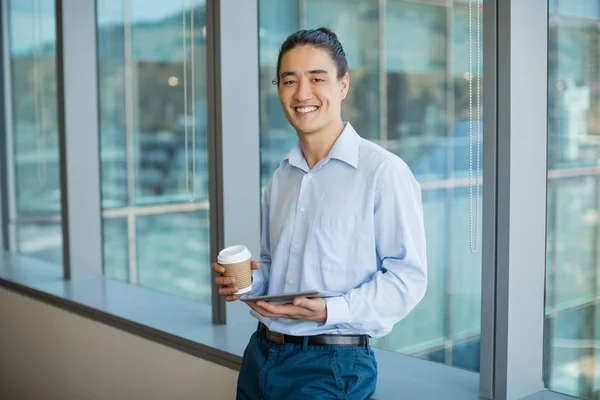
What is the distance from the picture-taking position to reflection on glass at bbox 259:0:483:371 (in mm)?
2721

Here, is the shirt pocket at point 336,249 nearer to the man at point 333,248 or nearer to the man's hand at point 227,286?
the man at point 333,248

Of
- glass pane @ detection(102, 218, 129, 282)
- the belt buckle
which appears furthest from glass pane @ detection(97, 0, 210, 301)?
the belt buckle

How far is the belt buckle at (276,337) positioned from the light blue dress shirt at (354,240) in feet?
0.07

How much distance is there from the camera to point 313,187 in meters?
1.56

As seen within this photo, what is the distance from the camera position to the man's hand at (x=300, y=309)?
4.54 feet

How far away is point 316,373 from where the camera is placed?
1484 millimetres

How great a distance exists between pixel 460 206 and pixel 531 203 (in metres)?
1.36

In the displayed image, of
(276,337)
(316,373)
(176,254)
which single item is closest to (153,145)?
(176,254)

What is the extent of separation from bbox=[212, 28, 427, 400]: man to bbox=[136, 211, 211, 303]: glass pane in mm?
1786

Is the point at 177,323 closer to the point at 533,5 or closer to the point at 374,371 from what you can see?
the point at 374,371

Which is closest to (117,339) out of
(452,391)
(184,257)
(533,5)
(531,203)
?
(184,257)

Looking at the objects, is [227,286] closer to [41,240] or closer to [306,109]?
[306,109]

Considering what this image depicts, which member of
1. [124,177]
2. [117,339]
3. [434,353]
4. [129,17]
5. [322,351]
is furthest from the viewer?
[124,177]

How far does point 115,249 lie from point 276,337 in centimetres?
250
